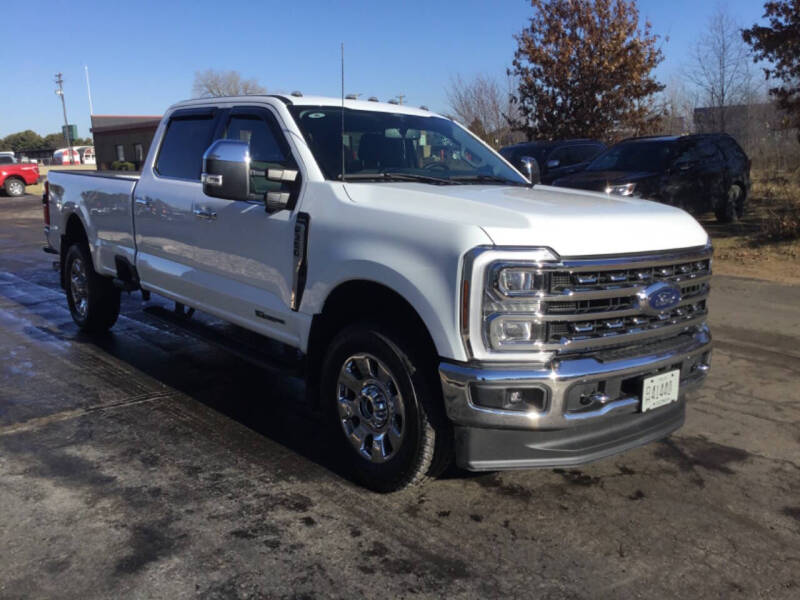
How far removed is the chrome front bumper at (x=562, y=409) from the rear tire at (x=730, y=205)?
35.1 feet

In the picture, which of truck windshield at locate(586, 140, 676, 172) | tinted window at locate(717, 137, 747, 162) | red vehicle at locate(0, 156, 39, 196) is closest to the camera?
truck windshield at locate(586, 140, 676, 172)

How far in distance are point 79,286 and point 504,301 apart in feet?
18.4

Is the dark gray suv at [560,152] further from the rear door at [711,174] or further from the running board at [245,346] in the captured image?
the running board at [245,346]

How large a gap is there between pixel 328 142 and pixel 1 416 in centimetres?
297

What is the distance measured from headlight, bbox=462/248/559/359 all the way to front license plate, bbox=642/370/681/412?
26.0 inches

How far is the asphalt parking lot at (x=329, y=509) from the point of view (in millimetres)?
3053

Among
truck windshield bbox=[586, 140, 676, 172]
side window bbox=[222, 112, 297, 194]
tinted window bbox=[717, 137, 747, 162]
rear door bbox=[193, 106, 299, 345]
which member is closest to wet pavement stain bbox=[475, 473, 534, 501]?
rear door bbox=[193, 106, 299, 345]

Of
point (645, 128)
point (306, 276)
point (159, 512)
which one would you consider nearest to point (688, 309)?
point (306, 276)

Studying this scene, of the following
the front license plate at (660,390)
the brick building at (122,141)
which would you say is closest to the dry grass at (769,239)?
the front license plate at (660,390)

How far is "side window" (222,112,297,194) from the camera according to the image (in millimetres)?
4526

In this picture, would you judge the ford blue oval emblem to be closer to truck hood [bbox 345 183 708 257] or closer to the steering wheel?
truck hood [bbox 345 183 708 257]

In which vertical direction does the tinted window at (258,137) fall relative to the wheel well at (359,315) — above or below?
above

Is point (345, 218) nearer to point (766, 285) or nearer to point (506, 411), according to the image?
point (506, 411)

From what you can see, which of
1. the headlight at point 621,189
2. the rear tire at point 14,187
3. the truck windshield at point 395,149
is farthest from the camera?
the rear tire at point 14,187
